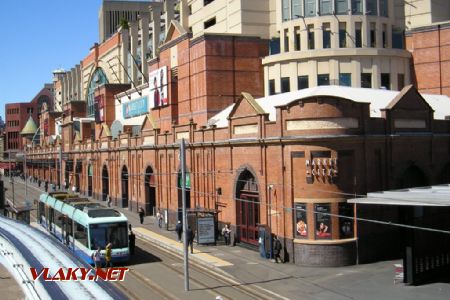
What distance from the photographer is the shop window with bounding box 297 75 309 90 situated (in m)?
49.6

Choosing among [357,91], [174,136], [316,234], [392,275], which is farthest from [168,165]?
[392,275]

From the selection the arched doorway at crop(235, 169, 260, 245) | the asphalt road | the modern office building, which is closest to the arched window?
the modern office building

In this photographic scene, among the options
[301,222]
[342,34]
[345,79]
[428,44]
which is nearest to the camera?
[301,222]

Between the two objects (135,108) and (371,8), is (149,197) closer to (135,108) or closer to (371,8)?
(135,108)

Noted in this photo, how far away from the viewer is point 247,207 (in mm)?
38281

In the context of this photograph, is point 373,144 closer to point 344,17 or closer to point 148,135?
point 344,17

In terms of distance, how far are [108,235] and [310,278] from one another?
36.7 ft

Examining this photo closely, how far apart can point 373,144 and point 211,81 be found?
2134 cm

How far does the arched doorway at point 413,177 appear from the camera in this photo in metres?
35.8

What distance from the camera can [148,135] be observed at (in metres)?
56.5

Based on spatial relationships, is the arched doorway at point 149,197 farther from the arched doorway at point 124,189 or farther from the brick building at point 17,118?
the brick building at point 17,118

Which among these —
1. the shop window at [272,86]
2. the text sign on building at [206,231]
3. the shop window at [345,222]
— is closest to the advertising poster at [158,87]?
the shop window at [272,86]

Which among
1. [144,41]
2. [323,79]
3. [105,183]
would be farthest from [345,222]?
[144,41]

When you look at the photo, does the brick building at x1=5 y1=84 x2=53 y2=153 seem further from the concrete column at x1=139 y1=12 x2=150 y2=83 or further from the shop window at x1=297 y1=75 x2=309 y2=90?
the shop window at x1=297 y1=75 x2=309 y2=90
